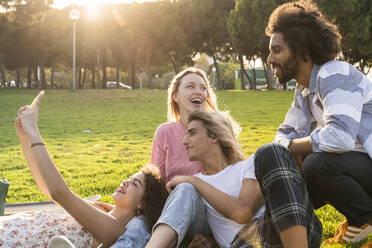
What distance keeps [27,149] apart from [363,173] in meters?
2.69

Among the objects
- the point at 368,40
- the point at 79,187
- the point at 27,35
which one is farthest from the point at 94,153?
the point at 27,35

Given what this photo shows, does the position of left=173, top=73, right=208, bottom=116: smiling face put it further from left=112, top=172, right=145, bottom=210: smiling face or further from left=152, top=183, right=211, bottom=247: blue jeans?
left=152, top=183, right=211, bottom=247: blue jeans

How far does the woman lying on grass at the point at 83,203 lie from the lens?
321cm

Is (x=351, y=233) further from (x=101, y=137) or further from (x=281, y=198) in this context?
(x=101, y=137)

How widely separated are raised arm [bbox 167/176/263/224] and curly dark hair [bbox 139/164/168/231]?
0.61 meters

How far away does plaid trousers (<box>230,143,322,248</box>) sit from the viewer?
101 inches

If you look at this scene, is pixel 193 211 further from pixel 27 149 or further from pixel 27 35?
pixel 27 35

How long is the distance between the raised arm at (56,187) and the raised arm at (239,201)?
85 centimetres

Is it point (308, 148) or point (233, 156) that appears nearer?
point (308, 148)

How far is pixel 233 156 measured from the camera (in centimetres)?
370

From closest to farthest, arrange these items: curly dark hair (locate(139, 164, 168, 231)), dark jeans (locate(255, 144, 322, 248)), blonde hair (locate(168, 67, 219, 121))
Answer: dark jeans (locate(255, 144, 322, 248)), curly dark hair (locate(139, 164, 168, 231)), blonde hair (locate(168, 67, 219, 121))

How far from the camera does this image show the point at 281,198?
8.57 ft

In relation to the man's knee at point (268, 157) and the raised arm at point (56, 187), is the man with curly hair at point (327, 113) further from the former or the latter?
the raised arm at point (56, 187)

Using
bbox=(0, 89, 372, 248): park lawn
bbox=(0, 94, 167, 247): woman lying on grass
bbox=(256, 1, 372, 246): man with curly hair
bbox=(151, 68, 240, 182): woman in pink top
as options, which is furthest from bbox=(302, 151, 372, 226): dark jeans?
bbox=(0, 94, 167, 247): woman lying on grass
